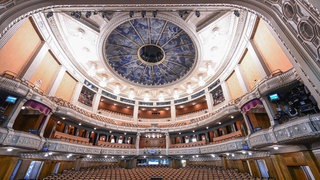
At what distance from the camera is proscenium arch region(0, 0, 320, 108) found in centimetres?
276

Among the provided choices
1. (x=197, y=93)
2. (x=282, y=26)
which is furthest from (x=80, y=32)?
(x=197, y=93)

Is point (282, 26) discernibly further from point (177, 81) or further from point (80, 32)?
point (177, 81)

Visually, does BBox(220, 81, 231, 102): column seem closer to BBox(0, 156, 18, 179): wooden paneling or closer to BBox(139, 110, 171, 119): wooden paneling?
BBox(139, 110, 171, 119): wooden paneling

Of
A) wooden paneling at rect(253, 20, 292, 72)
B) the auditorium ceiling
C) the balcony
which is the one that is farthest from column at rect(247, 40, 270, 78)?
the balcony

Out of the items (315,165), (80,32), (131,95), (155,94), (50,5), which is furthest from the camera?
(155,94)

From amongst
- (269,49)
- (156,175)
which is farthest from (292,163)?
(156,175)

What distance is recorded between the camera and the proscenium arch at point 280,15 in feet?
9.05

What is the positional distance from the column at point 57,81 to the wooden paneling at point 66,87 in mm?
720

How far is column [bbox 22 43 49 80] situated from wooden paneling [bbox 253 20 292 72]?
18.6m

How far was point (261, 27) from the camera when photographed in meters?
10.8

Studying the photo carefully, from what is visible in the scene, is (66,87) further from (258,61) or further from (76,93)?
(258,61)

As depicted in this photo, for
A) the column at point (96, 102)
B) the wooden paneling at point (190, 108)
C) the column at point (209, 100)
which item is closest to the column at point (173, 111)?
the wooden paneling at point (190, 108)

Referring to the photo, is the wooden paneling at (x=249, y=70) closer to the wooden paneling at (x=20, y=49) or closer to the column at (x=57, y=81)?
the wooden paneling at (x=20, y=49)

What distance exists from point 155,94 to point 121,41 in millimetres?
12081
